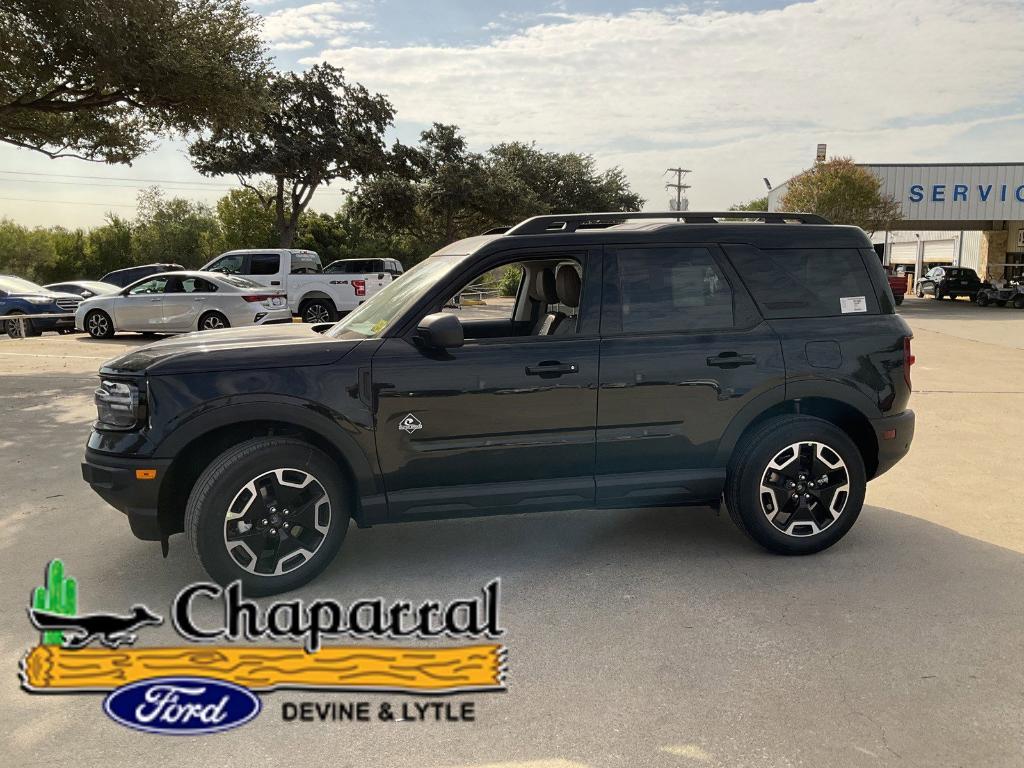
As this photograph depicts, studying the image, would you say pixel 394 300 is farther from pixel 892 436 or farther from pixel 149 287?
pixel 149 287

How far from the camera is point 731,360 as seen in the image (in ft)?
14.4

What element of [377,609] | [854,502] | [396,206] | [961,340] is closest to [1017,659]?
[854,502]

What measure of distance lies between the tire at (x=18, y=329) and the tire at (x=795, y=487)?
18583 mm

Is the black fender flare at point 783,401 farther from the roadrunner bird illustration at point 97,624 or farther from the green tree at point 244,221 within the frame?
the green tree at point 244,221

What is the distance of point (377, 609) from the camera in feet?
12.8

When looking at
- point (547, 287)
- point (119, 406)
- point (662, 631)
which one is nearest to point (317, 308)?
point (547, 287)

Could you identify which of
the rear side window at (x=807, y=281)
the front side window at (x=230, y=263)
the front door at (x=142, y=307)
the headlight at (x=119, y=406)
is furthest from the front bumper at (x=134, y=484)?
the front side window at (x=230, y=263)

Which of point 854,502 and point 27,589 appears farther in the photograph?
point 854,502

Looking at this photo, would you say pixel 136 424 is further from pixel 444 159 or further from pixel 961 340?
pixel 444 159

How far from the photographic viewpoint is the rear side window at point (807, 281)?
179 inches

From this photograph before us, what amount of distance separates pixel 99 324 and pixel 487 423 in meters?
16.0

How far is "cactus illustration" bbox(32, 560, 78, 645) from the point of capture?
3.89m

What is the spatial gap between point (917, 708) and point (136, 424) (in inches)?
144
